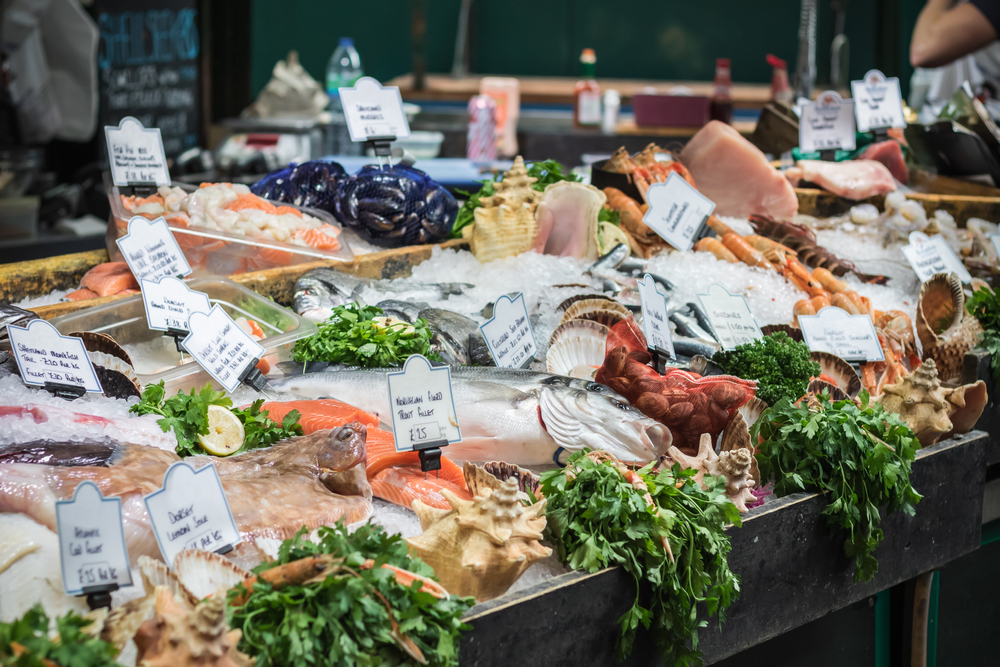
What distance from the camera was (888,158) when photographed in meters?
4.11

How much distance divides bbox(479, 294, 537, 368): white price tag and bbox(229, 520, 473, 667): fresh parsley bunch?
85 centimetres

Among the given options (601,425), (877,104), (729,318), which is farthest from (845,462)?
(877,104)

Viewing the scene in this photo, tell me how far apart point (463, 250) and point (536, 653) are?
2046 mm

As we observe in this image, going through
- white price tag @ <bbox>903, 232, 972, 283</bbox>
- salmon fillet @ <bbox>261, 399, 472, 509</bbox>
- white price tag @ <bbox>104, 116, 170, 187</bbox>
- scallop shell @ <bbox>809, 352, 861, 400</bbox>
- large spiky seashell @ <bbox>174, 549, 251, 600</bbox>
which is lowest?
salmon fillet @ <bbox>261, 399, 472, 509</bbox>

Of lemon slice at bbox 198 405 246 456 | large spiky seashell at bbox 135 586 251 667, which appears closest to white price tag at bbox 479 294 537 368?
lemon slice at bbox 198 405 246 456

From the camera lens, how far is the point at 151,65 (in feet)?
21.5

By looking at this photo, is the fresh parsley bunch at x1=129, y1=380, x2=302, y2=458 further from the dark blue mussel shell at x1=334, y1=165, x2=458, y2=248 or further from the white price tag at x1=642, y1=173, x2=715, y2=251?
the white price tag at x1=642, y1=173, x2=715, y2=251

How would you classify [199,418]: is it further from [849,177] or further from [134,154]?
[849,177]

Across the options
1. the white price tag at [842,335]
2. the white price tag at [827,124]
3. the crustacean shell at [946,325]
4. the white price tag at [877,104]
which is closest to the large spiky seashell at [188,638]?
the white price tag at [842,335]

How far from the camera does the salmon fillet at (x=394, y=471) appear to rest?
5.39ft

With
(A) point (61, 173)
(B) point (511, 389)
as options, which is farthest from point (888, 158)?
(A) point (61, 173)

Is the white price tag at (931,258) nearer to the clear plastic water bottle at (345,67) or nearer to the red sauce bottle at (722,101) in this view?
the red sauce bottle at (722,101)

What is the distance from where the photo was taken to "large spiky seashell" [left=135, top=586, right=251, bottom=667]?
3.36 feet

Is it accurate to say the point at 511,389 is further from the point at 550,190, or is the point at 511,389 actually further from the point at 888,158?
the point at 888,158
